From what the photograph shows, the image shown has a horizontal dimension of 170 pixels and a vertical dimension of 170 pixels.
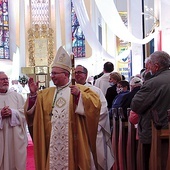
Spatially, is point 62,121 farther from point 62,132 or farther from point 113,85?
point 113,85

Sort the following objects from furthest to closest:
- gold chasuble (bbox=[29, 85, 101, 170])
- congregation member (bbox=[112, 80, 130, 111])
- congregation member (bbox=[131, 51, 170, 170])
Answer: congregation member (bbox=[112, 80, 130, 111]) < gold chasuble (bbox=[29, 85, 101, 170]) < congregation member (bbox=[131, 51, 170, 170])

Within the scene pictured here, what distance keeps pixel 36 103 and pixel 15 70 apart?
482 inches

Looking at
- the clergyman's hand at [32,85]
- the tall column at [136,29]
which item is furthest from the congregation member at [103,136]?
the tall column at [136,29]

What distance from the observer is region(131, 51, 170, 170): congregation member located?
3680 mm

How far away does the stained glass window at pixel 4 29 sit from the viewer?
19.5 metres

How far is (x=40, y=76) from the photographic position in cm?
1927

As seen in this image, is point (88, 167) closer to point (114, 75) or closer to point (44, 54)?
point (114, 75)

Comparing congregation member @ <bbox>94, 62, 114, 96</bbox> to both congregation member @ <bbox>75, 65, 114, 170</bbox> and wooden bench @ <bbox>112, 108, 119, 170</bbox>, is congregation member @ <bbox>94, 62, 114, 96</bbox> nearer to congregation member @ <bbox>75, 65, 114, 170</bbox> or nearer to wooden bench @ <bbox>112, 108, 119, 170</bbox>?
wooden bench @ <bbox>112, 108, 119, 170</bbox>

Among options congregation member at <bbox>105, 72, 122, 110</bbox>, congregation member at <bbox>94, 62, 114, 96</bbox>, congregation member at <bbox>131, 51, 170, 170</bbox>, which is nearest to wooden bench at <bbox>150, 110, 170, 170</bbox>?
congregation member at <bbox>131, 51, 170, 170</bbox>

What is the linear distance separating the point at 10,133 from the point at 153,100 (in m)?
2.12

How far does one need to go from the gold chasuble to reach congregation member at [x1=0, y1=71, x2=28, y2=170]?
1.19 m

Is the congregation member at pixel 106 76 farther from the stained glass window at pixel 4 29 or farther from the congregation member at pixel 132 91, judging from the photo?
the stained glass window at pixel 4 29

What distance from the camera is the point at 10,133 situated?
505cm

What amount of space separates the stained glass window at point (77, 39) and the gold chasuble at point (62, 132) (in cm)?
1627
